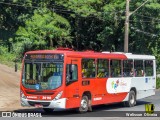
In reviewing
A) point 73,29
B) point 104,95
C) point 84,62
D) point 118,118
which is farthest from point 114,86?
point 73,29

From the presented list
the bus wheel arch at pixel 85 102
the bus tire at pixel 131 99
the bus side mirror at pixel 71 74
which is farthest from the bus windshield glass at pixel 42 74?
the bus tire at pixel 131 99

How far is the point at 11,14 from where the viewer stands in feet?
124

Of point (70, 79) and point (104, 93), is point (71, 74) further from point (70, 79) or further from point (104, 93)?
point (104, 93)

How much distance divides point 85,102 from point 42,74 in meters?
2.46

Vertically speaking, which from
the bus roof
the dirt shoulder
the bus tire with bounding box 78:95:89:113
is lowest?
the dirt shoulder

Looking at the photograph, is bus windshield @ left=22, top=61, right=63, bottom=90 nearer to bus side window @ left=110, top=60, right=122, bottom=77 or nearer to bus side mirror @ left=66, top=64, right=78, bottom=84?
bus side mirror @ left=66, top=64, right=78, bottom=84

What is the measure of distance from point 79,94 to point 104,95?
2511mm

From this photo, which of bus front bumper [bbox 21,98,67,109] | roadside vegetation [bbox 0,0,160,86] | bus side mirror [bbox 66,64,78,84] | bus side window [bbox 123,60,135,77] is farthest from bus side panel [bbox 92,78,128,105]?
roadside vegetation [bbox 0,0,160,86]

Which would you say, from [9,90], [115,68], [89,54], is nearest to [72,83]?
[89,54]

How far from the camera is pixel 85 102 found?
68.4ft

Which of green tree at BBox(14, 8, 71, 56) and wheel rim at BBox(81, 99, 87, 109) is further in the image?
green tree at BBox(14, 8, 71, 56)

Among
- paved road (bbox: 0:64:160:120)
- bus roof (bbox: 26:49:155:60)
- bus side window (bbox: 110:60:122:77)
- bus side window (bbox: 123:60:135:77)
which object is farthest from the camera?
bus side window (bbox: 123:60:135:77)

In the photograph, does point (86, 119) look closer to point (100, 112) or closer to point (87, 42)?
point (100, 112)

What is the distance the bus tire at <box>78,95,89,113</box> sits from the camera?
20.6 metres
